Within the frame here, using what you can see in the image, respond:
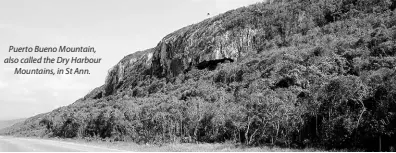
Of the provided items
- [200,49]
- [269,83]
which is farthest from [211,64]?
[269,83]

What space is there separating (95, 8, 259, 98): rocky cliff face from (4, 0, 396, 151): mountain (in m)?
0.35

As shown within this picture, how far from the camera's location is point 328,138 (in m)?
34.9

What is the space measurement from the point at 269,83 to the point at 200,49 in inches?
1757

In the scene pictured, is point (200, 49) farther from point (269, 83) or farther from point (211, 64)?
point (269, 83)

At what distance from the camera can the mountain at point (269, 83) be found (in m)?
34.7

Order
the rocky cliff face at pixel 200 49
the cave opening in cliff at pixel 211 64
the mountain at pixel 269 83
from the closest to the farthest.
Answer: the mountain at pixel 269 83 < the cave opening in cliff at pixel 211 64 < the rocky cliff face at pixel 200 49

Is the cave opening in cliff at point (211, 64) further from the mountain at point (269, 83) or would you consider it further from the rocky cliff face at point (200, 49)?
the mountain at point (269, 83)

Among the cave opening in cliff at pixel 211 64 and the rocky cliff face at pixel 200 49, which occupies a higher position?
the rocky cliff face at pixel 200 49

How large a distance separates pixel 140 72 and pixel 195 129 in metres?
88.5

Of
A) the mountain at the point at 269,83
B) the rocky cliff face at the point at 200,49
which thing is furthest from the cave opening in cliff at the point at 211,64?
the mountain at the point at 269,83

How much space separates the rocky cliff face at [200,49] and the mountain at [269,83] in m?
0.35

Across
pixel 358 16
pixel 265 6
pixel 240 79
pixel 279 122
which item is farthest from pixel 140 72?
pixel 279 122

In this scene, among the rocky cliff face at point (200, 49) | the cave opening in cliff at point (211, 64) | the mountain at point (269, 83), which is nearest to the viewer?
the mountain at point (269, 83)

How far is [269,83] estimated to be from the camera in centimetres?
7344
